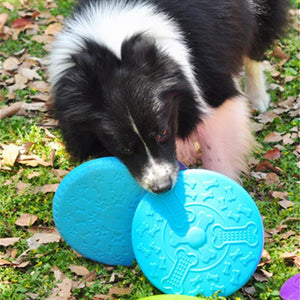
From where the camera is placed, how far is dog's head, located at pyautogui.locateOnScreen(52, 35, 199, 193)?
2.94 metres

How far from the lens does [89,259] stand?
3512mm

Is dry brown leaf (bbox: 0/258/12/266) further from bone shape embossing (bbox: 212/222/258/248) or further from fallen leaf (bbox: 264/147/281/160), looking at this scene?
fallen leaf (bbox: 264/147/281/160)

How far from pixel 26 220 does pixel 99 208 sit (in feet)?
2.76

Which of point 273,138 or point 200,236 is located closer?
point 200,236

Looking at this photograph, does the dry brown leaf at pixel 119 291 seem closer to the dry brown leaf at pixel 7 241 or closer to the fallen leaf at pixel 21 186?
the dry brown leaf at pixel 7 241

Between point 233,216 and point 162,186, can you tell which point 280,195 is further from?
point 162,186

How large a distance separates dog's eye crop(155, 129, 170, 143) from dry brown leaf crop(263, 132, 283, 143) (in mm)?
1811

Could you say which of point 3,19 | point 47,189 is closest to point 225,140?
point 47,189

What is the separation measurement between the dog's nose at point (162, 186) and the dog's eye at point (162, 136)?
217 millimetres

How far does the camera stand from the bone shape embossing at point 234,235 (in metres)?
2.99

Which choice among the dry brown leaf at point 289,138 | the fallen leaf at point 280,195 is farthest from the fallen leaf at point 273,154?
→ the fallen leaf at point 280,195

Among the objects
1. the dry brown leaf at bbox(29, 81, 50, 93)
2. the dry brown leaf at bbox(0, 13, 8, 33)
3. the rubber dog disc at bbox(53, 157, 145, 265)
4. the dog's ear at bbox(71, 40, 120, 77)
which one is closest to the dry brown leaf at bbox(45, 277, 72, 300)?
the rubber dog disc at bbox(53, 157, 145, 265)

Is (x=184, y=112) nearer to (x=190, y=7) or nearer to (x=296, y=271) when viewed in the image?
(x=190, y=7)

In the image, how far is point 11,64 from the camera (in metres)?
5.74
